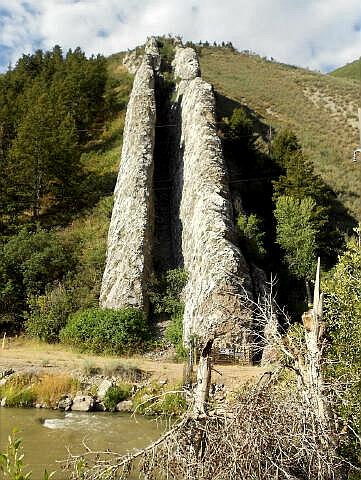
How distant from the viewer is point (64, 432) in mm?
12211

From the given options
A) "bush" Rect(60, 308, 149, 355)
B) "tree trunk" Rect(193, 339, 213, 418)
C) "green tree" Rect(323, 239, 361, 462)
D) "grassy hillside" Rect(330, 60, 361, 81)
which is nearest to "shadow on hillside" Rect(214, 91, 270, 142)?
"bush" Rect(60, 308, 149, 355)

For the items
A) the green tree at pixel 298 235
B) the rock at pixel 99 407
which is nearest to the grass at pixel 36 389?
the rock at pixel 99 407

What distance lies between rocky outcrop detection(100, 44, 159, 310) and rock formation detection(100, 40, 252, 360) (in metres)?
0.04

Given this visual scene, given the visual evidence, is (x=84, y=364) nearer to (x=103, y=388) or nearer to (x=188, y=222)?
(x=103, y=388)

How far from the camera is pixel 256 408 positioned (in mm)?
5465

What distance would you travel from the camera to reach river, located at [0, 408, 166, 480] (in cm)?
1087

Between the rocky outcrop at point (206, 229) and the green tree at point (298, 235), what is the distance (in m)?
4.11

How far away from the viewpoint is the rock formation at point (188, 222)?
714 inches

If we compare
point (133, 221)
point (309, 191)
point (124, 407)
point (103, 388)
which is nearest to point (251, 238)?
point (133, 221)

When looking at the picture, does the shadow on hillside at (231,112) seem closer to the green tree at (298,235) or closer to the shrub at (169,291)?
the green tree at (298,235)

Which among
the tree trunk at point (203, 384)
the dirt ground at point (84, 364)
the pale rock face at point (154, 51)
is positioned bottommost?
the dirt ground at point (84, 364)

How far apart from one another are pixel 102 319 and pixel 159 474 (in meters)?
15.1

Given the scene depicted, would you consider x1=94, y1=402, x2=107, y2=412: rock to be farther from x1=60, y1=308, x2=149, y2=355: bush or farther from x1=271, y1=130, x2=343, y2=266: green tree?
x1=271, y1=130, x2=343, y2=266: green tree

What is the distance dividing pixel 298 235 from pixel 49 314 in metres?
13.0
